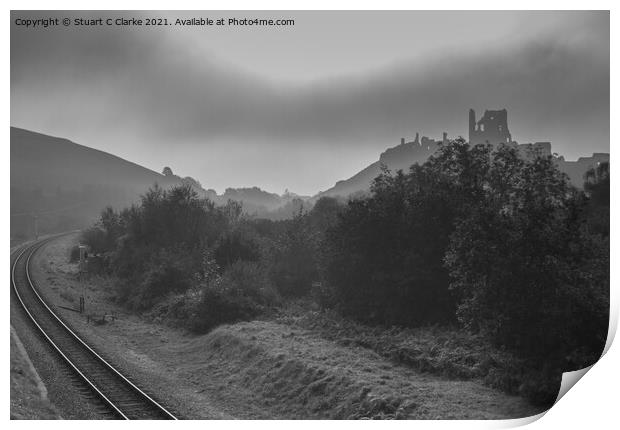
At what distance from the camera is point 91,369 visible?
599 inches

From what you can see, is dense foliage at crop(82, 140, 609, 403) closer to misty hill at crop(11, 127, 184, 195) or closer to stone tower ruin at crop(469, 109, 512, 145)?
stone tower ruin at crop(469, 109, 512, 145)

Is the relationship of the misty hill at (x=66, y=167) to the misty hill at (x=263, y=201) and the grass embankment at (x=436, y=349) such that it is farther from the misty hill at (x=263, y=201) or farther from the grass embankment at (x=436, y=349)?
the grass embankment at (x=436, y=349)

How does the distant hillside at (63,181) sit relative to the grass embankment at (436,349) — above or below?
above

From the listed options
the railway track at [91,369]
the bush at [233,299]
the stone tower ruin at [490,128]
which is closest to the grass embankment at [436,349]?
the bush at [233,299]

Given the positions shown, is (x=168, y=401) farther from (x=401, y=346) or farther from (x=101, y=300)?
(x=101, y=300)

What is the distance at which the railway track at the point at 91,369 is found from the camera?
12.4 meters

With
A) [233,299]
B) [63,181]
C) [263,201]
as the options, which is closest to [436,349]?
[233,299]

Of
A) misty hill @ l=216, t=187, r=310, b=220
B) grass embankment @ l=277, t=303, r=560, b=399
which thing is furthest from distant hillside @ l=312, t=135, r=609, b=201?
grass embankment @ l=277, t=303, r=560, b=399

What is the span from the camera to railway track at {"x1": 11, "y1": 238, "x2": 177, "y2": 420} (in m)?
12.4

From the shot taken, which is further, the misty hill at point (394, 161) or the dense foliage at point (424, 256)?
the misty hill at point (394, 161)

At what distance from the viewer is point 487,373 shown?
13164 millimetres

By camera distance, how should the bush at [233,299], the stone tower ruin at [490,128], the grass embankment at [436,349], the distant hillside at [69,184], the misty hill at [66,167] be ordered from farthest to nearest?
the bush at [233,299] < the stone tower ruin at [490,128] < the distant hillside at [69,184] < the misty hill at [66,167] < the grass embankment at [436,349]

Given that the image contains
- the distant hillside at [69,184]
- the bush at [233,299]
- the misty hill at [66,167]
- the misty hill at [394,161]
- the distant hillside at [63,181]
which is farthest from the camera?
the bush at [233,299]

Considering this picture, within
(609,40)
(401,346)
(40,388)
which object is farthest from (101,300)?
(609,40)
